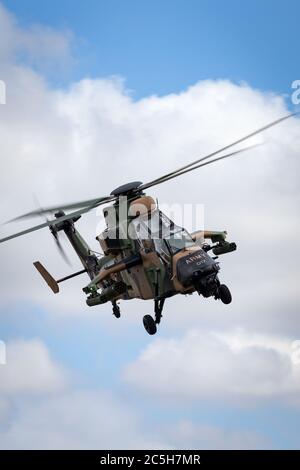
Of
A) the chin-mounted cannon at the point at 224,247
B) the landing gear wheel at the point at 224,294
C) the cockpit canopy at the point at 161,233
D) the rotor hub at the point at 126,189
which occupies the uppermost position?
the rotor hub at the point at 126,189

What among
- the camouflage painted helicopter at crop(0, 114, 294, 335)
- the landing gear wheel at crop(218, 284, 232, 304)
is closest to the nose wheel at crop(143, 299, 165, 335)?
the camouflage painted helicopter at crop(0, 114, 294, 335)

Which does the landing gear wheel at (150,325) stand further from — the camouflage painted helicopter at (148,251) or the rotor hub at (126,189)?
the rotor hub at (126,189)

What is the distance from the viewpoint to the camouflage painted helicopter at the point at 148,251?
47344mm

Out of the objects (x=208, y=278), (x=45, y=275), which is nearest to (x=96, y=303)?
(x=45, y=275)

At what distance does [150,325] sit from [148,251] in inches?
160

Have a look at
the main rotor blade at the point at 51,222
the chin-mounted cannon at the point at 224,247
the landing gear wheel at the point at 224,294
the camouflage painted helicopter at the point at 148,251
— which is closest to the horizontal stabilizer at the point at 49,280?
the camouflage painted helicopter at the point at 148,251

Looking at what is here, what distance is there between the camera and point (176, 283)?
47.9m

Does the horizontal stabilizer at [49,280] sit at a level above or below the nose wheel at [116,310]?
above

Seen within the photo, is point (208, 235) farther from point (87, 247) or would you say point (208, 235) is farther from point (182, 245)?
point (87, 247)

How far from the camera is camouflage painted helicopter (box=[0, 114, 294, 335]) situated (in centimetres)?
4734

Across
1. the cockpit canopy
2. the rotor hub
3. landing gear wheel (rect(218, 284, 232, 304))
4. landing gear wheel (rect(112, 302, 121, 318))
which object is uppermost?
the rotor hub

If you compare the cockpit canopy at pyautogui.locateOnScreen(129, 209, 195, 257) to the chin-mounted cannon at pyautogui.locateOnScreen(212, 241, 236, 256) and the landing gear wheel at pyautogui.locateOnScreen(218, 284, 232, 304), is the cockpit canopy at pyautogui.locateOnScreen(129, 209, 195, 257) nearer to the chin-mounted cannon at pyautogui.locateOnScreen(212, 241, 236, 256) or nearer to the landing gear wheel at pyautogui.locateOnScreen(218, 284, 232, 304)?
the landing gear wheel at pyautogui.locateOnScreen(218, 284, 232, 304)

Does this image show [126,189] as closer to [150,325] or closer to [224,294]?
[150,325]

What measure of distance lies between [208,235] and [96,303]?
763cm
